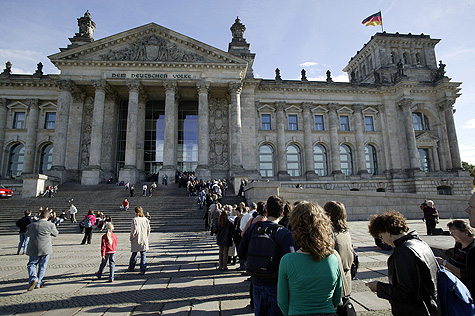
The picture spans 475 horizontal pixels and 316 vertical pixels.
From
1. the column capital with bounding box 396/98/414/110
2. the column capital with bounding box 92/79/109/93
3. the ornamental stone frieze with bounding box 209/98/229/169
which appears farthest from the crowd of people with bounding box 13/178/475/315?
the column capital with bounding box 396/98/414/110

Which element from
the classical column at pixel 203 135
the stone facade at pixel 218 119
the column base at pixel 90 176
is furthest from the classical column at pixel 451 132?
the column base at pixel 90 176

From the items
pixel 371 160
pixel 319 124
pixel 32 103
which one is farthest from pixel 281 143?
pixel 32 103

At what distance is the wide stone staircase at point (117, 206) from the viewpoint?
16984mm

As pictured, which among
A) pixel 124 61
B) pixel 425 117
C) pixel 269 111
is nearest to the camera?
pixel 124 61

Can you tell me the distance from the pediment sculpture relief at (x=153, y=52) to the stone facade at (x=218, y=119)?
0.39ft

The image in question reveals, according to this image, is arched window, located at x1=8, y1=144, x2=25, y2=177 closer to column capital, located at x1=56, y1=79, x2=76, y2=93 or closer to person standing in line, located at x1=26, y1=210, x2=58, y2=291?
column capital, located at x1=56, y1=79, x2=76, y2=93

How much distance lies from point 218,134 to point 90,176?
48.0 ft

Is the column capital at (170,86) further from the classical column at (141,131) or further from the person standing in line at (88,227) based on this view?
the person standing in line at (88,227)

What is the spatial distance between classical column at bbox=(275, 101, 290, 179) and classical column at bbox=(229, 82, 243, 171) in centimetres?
611

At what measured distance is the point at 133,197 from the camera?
875 inches

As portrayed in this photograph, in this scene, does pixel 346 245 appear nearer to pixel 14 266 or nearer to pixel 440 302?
pixel 440 302

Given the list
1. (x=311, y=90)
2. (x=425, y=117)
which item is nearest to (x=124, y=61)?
(x=311, y=90)

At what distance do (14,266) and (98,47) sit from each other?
27.3 meters

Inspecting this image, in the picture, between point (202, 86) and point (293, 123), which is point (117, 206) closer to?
point (202, 86)
